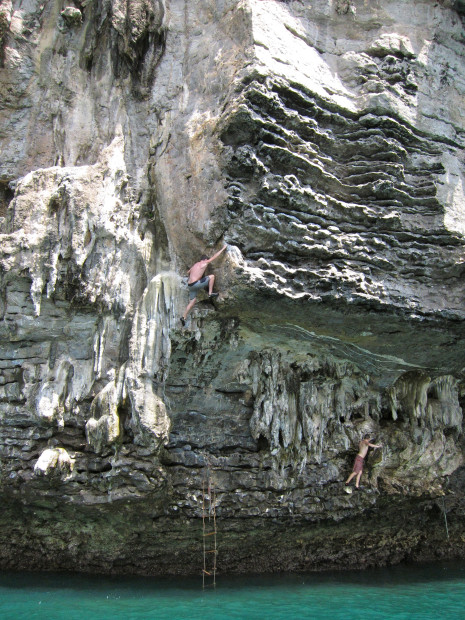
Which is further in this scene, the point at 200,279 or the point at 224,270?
the point at 200,279

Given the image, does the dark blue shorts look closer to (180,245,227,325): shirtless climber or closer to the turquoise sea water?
(180,245,227,325): shirtless climber

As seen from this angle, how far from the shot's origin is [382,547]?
10867mm

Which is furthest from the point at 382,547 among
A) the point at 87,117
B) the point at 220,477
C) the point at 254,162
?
the point at 87,117

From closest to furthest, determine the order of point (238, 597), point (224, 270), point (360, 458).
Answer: point (224, 270) < point (238, 597) < point (360, 458)

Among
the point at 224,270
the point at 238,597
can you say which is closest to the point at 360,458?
the point at 238,597

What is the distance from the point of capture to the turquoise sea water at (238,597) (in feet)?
25.2

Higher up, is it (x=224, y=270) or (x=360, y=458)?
(x=224, y=270)

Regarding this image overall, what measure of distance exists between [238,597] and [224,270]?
15.8 feet

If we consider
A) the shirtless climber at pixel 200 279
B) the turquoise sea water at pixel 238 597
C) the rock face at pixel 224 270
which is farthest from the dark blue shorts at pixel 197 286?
the turquoise sea water at pixel 238 597

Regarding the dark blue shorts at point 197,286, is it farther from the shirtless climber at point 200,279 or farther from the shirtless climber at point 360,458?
the shirtless climber at point 360,458

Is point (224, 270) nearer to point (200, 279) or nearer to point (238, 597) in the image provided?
point (200, 279)

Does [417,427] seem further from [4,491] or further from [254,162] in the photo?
[4,491]

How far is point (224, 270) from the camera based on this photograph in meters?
7.97

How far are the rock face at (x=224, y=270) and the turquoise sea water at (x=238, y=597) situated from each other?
609 mm
